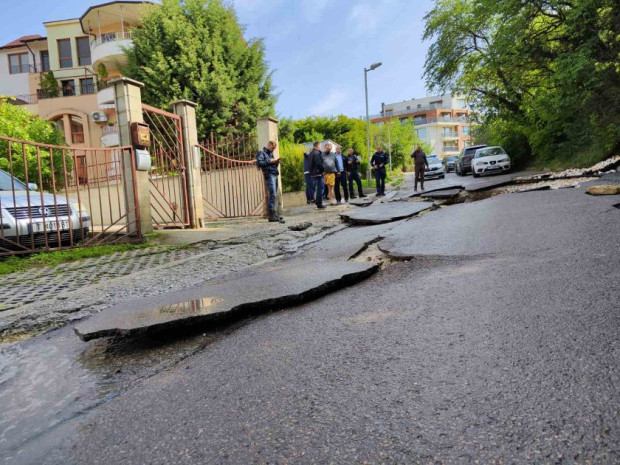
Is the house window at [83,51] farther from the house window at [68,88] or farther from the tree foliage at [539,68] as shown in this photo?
the tree foliage at [539,68]

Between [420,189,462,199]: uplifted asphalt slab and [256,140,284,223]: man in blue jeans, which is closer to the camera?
[256,140,284,223]: man in blue jeans

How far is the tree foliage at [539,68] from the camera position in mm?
14469

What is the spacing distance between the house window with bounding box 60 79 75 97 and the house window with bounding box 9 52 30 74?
6154mm

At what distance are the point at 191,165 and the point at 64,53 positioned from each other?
33067mm

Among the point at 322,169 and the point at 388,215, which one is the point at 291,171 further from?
the point at 388,215

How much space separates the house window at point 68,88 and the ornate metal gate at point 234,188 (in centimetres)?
2785

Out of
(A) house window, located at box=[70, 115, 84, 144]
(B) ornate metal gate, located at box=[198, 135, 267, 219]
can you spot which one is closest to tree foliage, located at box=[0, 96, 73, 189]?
(B) ornate metal gate, located at box=[198, 135, 267, 219]

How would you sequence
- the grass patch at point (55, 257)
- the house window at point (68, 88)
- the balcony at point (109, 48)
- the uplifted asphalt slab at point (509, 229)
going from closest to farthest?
the uplifted asphalt slab at point (509, 229) → the grass patch at point (55, 257) → the balcony at point (109, 48) → the house window at point (68, 88)

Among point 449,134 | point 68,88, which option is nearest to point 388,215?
point 68,88

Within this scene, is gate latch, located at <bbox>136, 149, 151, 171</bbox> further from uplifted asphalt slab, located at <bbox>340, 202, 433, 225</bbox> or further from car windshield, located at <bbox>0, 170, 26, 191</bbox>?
uplifted asphalt slab, located at <bbox>340, 202, 433, 225</bbox>

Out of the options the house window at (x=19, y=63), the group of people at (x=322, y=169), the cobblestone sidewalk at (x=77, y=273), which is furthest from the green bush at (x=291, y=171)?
the house window at (x=19, y=63)

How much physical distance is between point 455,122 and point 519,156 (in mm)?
77482

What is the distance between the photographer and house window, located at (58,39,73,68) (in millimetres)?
35375

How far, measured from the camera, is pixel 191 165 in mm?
10078
